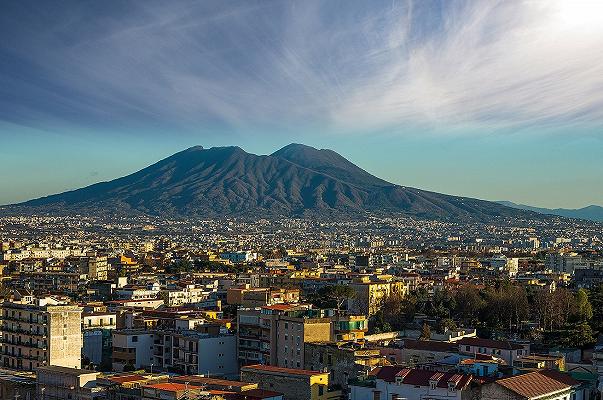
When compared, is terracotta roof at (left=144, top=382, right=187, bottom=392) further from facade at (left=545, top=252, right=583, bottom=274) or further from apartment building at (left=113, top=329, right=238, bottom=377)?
facade at (left=545, top=252, right=583, bottom=274)

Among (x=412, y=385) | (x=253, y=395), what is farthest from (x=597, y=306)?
(x=253, y=395)

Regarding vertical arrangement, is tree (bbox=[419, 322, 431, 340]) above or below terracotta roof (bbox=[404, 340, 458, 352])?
below

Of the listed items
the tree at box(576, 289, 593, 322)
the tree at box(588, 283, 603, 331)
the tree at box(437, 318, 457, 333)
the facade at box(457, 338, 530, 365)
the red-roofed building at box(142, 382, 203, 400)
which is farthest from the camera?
the tree at box(576, 289, 593, 322)

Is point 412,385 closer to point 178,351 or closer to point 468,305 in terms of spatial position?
point 178,351

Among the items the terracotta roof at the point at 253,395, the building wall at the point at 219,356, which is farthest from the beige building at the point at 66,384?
the building wall at the point at 219,356

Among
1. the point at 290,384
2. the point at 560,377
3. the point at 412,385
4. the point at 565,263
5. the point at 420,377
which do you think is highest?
the point at 565,263

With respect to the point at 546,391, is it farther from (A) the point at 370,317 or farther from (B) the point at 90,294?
(B) the point at 90,294

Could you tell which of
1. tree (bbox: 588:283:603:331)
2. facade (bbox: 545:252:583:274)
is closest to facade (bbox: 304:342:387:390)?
tree (bbox: 588:283:603:331)
